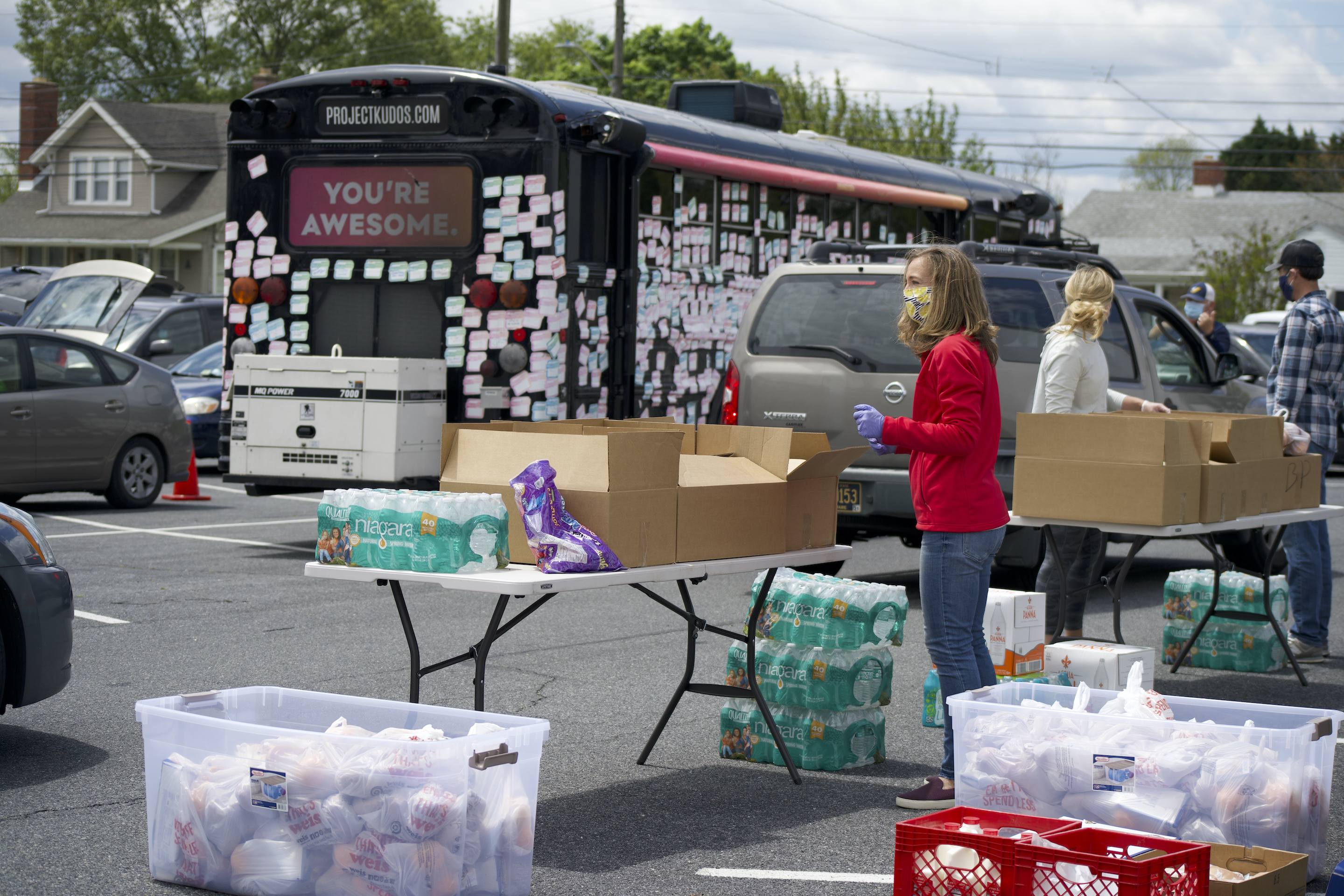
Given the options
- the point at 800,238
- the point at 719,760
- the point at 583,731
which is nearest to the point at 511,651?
the point at 583,731

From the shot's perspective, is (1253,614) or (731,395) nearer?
(1253,614)

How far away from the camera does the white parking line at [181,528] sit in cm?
1213

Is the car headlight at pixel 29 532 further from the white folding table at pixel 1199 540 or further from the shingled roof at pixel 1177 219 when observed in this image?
the shingled roof at pixel 1177 219

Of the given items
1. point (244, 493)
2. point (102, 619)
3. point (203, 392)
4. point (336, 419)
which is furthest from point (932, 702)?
point (203, 392)

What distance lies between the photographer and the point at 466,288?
34.7ft

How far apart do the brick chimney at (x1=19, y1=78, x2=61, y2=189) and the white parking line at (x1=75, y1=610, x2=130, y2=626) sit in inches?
1851

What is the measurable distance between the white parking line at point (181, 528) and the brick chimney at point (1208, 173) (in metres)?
61.7

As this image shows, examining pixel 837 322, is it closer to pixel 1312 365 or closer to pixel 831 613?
pixel 1312 365

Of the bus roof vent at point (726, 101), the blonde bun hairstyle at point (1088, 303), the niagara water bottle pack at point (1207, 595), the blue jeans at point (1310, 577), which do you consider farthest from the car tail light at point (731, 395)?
the bus roof vent at point (726, 101)

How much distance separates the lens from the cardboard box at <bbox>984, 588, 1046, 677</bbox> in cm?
632

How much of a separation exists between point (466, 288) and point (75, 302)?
7.20 meters

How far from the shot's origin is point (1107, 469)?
660 cm

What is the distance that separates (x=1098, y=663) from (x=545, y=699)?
94.6 inches

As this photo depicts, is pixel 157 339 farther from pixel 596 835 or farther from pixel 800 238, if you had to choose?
pixel 596 835
